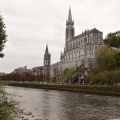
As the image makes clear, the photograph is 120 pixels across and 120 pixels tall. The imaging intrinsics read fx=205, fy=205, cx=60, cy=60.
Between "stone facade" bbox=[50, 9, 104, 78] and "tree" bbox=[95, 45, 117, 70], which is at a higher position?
"stone facade" bbox=[50, 9, 104, 78]

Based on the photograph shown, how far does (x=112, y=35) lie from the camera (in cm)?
10606

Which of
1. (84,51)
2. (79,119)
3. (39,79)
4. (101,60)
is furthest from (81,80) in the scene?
(79,119)

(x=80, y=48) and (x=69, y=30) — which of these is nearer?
(x=80, y=48)

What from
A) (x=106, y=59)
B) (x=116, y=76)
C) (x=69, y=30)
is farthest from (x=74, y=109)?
(x=69, y=30)

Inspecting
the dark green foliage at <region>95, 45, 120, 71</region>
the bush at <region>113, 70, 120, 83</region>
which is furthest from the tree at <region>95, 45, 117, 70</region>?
the bush at <region>113, 70, 120, 83</region>

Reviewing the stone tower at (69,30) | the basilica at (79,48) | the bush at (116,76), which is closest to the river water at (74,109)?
the bush at (116,76)

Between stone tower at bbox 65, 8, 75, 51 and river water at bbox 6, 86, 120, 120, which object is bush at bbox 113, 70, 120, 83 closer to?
river water at bbox 6, 86, 120, 120

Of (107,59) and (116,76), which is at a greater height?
(107,59)

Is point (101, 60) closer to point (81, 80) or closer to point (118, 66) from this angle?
point (118, 66)

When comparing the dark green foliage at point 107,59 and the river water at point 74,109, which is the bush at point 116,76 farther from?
the river water at point 74,109

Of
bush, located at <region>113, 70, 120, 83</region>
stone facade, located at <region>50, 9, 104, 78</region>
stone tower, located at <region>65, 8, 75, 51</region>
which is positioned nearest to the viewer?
bush, located at <region>113, 70, 120, 83</region>

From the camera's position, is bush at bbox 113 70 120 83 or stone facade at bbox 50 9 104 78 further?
stone facade at bbox 50 9 104 78

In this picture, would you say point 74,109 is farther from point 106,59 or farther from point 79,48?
point 79,48

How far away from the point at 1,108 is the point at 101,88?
44774mm
